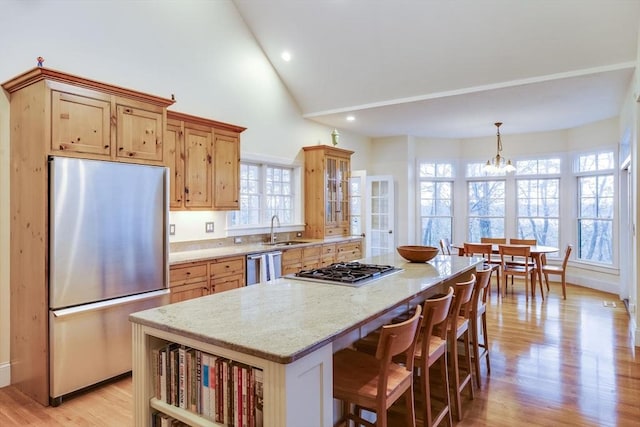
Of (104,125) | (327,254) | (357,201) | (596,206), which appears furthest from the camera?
(357,201)

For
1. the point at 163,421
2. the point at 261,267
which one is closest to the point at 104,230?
the point at 163,421

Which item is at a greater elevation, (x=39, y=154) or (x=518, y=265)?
(x=39, y=154)

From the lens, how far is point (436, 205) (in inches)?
322

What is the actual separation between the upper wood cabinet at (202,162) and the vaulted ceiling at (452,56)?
1533mm

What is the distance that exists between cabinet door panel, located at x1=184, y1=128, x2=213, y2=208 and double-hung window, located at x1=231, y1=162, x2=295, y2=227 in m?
0.81

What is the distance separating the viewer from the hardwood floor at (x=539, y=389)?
2.56 metres

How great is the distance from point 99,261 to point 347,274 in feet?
6.04

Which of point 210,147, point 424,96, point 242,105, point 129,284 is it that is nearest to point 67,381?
point 129,284

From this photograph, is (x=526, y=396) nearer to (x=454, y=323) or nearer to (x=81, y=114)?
(x=454, y=323)

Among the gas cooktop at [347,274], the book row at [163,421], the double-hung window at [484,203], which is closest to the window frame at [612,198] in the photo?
the double-hung window at [484,203]

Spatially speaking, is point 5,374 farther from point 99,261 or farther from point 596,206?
point 596,206

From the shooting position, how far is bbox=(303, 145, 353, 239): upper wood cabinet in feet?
19.7

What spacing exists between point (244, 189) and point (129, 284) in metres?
2.39

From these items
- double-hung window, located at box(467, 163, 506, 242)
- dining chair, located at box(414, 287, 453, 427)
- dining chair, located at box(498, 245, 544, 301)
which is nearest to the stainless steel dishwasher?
dining chair, located at box(414, 287, 453, 427)
